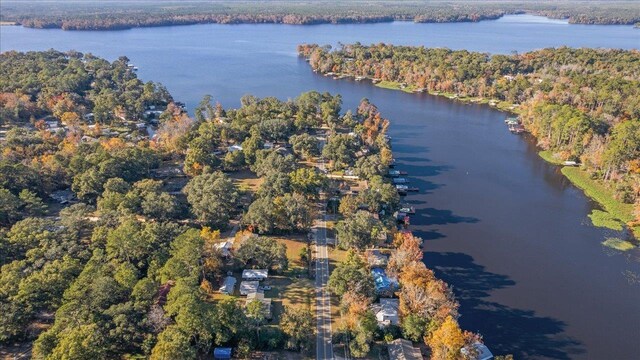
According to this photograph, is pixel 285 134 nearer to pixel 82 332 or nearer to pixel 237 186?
pixel 237 186

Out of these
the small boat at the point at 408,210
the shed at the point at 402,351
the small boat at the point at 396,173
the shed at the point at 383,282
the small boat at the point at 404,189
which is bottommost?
the shed at the point at 402,351


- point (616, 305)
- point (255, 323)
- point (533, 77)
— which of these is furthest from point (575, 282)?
point (533, 77)

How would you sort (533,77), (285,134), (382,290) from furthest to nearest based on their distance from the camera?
(533,77)
(285,134)
(382,290)

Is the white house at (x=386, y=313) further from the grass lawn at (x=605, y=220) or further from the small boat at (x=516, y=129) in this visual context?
the small boat at (x=516, y=129)

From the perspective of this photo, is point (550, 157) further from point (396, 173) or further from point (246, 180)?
point (246, 180)

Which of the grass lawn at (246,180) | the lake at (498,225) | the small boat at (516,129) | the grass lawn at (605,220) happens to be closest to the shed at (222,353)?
the lake at (498,225)

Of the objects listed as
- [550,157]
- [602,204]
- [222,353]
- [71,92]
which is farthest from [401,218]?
[71,92]

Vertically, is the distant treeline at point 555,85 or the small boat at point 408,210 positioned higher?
the distant treeline at point 555,85
